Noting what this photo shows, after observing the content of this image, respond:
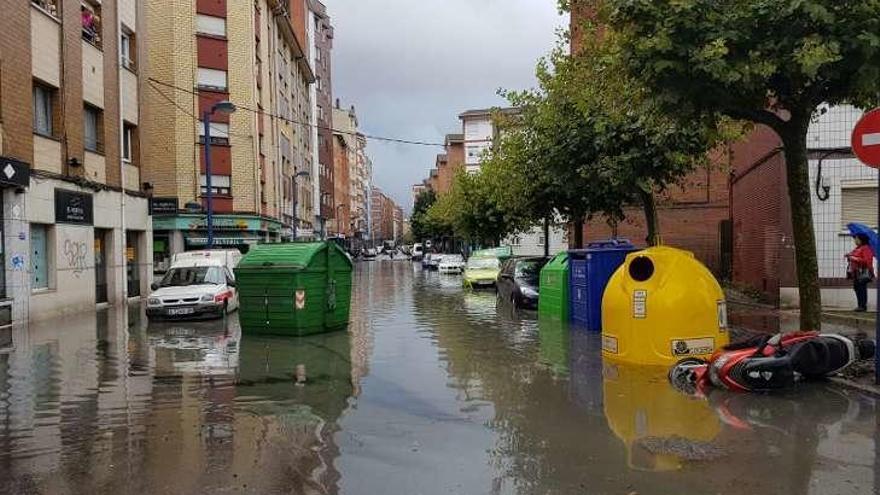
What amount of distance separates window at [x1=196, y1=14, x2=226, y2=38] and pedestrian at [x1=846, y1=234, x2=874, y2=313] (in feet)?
102

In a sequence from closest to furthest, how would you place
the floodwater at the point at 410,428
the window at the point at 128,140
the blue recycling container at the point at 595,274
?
the floodwater at the point at 410,428 → the blue recycling container at the point at 595,274 → the window at the point at 128,140

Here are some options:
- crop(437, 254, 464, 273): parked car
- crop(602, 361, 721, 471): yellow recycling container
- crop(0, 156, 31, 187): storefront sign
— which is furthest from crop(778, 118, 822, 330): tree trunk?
crop(437, 254, 464, 273): parked car

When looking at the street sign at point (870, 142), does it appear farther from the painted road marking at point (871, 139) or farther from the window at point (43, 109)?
the window at point (43, 109)

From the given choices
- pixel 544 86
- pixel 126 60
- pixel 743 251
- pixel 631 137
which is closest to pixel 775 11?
pixel 631 137

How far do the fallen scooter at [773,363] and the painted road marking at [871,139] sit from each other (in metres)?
1.94

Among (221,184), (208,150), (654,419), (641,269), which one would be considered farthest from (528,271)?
(221,184)

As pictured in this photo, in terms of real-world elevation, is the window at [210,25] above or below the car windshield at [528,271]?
above

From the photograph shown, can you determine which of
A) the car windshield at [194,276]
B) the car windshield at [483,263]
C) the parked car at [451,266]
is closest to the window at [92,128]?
the car windshield at [194,276]

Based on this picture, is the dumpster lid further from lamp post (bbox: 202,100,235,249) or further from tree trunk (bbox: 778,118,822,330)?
lamp post (bbox: 202,100,235,249)

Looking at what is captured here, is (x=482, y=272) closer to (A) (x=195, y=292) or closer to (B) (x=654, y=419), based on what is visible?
(A) (x=195, y=292)

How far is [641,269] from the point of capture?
962cm

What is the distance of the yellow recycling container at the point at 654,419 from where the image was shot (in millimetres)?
5645

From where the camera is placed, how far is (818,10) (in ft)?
23.0

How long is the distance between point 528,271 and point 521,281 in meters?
0.93
